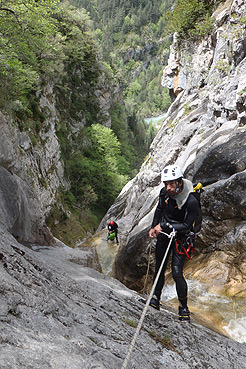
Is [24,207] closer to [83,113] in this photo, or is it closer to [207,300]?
[207,300]

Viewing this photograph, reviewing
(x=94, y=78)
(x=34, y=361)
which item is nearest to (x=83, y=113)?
(x=94, y=78)

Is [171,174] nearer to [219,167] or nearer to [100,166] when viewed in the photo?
[219,167]

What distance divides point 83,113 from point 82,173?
Result: 1164 cm

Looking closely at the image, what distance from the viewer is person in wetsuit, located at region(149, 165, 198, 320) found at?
412 centimetres

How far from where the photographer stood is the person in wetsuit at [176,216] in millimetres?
4117

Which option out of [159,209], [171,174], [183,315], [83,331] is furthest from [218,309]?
[83,331]

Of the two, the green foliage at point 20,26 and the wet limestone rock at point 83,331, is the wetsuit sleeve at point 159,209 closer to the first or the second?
the wet limestone rock at point 83,331

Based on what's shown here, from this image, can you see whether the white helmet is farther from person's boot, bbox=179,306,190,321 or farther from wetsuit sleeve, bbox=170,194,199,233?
person's boot, bbox=179,306,190,321

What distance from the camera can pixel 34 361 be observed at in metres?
1.95

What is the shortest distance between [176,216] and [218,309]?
3699 millimetres

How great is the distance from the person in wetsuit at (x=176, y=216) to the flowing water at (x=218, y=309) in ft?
5.62

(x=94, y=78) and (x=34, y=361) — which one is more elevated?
(x=94, y=78)

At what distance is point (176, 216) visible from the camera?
442 centimetres

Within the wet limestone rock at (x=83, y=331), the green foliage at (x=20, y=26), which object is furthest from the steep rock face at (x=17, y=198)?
the wet limestone rock at (x=83, y=331)
